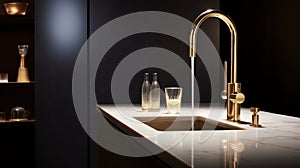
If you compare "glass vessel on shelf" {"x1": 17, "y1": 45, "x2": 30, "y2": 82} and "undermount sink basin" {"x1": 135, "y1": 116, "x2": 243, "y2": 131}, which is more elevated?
"glass vessel on shelf" {"x1": 17, "y1": 45, "x2": 30, "y2": 82}

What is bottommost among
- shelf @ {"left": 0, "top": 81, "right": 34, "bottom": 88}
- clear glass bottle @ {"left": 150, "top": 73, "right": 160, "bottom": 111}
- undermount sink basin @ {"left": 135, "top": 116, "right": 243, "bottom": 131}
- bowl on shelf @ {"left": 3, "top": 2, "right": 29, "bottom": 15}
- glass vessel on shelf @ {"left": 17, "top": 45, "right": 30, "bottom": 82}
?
undermount sink basin @ {"left": 135, "top": 116, "right": 243, "bottom": 131}

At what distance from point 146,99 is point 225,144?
137 cm

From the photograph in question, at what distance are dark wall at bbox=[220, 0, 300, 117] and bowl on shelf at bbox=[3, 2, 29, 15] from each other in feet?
4.91

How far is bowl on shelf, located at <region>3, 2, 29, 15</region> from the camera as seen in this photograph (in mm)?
3770

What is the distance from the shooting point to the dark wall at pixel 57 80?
3.35m

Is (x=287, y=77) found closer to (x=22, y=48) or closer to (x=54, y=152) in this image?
(x=54, y=152)

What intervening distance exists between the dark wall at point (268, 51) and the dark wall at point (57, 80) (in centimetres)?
104

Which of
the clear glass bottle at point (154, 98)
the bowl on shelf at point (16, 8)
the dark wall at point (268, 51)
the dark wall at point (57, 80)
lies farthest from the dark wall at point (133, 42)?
the bowl on shelf at point (16, 8)

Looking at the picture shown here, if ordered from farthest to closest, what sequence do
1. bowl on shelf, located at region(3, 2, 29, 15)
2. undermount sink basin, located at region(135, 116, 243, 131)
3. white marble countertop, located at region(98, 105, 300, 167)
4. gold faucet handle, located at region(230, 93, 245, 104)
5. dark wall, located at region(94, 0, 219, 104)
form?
bowl on shelf, located at region(3, 2, 29, 15), dark wall, located at region(94, 0, 219, 104), undermount sink basin, located at region(135, 116, 243, 131), gold faucet handle, located at region(230, 93, 245, 104), white marble countertop, located at region(98, 105, 300, 167)

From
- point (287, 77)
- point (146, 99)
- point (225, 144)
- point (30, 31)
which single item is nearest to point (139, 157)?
point (225, 144)

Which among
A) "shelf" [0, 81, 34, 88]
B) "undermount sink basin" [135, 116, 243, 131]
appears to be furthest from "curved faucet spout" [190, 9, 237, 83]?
"shelf" [0, 81, 34, 88]

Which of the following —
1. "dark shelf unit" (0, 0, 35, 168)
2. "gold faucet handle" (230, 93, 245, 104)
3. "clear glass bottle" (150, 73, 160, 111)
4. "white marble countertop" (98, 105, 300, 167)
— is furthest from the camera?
"dark shelf unit" (0, 0, 35, 168)

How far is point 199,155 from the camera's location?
122 centimetres

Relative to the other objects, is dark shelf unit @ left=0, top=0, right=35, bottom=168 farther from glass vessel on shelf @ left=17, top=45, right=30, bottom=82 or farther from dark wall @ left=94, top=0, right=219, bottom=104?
dark wall @ left=94, top=0, right=219, bottom=104
